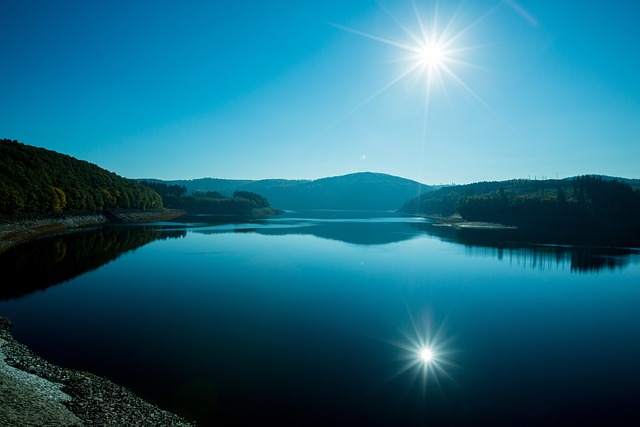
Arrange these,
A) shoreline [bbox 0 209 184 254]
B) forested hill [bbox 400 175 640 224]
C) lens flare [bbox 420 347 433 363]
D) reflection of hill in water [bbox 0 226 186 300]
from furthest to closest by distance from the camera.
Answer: forested hill [bbox 400 175 640 224]
shoreline [bbox 0 209 184 254]
reflection of hill in water [bbox 0 226 186 300]
lens flare [bbox 420 347 433 363]

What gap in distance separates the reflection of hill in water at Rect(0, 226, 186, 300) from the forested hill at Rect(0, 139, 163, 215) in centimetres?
819

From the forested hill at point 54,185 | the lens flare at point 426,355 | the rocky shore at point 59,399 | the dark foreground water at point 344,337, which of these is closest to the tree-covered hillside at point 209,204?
the forested hill at point 54,185

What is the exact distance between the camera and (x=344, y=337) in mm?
18188

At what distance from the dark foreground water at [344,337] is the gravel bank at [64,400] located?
82 centimetres

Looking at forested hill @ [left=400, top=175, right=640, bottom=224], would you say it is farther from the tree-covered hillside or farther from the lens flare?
the lens flare

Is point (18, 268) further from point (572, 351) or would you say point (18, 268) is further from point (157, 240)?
point (572, 351)

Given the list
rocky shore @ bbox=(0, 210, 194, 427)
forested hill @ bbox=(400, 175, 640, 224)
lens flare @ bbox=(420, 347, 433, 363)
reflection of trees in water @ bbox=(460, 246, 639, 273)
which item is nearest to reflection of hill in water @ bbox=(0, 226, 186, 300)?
rocky shore @ bbox=(0, 210, 194, 427)

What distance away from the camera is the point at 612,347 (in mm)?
17531

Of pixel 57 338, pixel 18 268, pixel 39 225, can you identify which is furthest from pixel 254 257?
pixel 39 225

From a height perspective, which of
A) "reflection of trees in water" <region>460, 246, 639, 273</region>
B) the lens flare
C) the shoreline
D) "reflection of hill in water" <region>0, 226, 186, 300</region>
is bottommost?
the lens flare

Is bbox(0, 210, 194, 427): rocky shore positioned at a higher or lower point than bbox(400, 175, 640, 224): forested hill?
lower

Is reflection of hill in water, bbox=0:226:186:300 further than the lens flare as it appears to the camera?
Yes

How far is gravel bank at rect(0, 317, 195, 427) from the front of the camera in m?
9.33

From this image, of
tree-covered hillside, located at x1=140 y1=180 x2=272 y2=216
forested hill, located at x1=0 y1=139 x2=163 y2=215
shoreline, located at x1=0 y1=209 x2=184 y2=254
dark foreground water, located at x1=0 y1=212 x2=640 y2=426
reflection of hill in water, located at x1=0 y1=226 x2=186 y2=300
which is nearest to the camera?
dark foreground water, located at x1=0 y1=212 x2=640 y2=426
